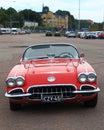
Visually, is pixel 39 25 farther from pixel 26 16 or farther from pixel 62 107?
pixel 62 107

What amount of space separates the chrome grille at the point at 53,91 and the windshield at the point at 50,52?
6.42 ft

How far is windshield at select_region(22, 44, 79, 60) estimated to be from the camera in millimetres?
9398

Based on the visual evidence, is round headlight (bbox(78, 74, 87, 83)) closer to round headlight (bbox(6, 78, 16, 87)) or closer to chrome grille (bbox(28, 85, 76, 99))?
chrome grille (bbox(28, 85, 76, 99))

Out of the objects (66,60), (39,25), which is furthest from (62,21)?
(66,60)

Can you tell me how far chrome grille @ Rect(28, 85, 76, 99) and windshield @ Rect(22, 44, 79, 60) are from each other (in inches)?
77.0

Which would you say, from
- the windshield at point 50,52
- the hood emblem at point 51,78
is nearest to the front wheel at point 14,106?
the hood emblem at point 51,78

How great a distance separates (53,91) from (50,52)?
222cm

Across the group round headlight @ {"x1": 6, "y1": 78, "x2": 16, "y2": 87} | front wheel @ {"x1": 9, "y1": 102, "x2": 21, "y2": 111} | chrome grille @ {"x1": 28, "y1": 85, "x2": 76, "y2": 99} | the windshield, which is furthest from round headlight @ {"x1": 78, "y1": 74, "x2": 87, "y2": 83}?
the windshield

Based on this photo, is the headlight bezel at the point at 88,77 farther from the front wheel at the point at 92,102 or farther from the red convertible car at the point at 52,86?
the front wheel at the point at 92,102

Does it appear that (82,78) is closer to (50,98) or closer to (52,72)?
(52,72)

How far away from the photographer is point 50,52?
9500 millimetres

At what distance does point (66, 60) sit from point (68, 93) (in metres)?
1.60

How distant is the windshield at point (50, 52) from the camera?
9398 millimetres

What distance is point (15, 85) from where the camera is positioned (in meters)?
7.56
